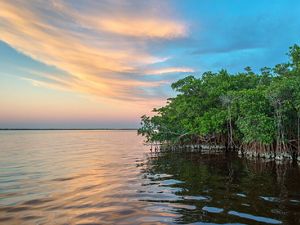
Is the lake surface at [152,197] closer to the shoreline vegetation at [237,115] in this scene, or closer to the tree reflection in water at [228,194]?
the tree reflection in water at [228,194]

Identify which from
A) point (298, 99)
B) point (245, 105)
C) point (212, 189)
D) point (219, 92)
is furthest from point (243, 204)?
point (219, 92)

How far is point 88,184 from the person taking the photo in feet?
41.3

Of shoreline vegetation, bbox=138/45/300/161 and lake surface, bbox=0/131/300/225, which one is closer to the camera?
lake surface, bbox=0/131/300/225

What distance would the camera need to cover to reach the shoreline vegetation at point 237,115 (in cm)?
A: 1972

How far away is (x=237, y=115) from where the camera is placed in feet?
83.0

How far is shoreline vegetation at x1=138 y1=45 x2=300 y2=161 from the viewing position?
19.7 metres

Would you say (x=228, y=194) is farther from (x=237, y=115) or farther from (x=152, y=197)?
(x=237, y=115)

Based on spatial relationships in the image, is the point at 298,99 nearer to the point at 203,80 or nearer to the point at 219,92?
the point at 219,92

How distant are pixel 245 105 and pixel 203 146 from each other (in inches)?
455

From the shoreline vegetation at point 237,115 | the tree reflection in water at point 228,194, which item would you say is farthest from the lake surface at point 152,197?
the shoreline vegetation at point 237,115

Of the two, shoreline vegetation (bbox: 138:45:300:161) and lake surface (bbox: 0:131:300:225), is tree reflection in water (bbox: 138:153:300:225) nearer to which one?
lake surface (bbox: 0:131:300:225)

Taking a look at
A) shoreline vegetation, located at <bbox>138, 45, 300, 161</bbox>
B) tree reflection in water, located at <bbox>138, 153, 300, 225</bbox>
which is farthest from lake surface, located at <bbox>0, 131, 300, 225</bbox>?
shoreline vegetation, located at <bbox>138, 45, 300, 161</bbox>

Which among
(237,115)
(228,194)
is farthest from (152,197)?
(237,115)

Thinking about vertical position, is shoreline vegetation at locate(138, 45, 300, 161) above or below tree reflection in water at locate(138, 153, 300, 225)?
above
